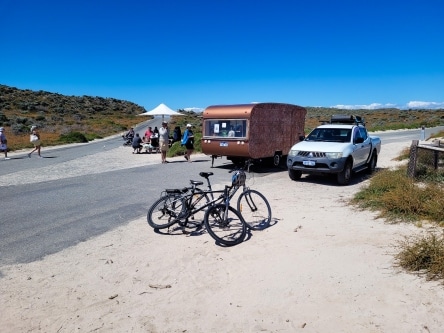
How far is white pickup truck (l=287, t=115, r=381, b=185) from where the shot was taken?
10212 millimetres

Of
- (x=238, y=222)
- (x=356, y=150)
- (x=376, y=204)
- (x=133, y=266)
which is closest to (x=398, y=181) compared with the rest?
(x=376, y=204)

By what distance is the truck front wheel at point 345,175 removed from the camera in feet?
33.9

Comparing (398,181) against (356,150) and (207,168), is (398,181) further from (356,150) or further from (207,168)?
(207,168)

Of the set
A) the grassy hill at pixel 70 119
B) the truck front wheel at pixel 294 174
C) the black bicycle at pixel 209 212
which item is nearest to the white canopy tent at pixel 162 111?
the grassy hill at pixel 70 119

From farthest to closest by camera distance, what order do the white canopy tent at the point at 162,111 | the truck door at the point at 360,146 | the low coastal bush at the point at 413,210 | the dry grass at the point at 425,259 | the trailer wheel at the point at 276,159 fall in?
the white canopy tent at the point at 162,111
the trailer wheel at the point at 276,159
the truck door at the point at 360,146
the low coastal bush at the point at 413,210
the dry grass at the point at 425,259

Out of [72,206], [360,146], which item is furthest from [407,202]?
[72,206]

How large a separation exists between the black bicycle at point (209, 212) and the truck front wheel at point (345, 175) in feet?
16.9

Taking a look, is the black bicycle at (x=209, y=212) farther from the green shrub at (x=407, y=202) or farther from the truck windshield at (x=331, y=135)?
the truck windshield at (x=331, y=135)

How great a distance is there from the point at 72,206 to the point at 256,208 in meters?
4.20

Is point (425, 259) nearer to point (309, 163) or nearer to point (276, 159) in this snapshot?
point (309, 163)

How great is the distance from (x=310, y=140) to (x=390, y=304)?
8051 mm

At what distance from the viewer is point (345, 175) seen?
411 inches

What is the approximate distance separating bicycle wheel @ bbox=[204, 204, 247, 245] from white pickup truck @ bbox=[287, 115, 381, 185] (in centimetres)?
485

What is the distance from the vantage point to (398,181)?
8398mm
